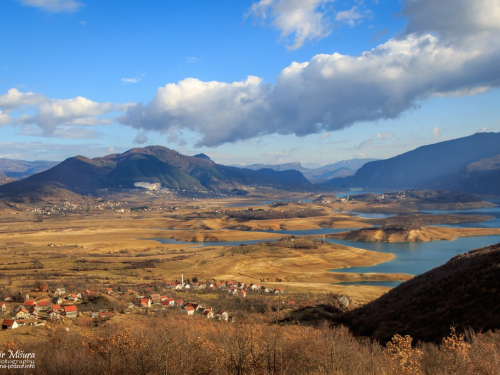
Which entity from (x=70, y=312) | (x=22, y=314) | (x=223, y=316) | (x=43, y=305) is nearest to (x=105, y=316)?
(x=70, y=312)

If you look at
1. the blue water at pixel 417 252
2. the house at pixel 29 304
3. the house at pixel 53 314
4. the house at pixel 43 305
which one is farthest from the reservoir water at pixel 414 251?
the house at pixel 29 304

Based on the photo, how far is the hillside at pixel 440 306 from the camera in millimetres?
21562

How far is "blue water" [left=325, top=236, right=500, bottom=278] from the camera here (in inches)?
2527

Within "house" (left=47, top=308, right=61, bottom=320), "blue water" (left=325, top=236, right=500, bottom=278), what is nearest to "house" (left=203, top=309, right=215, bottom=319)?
"house" (left=47, top=308, right=61, bottom=320)

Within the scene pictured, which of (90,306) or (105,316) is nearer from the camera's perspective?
(105,316)

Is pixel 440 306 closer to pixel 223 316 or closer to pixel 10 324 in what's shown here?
pixel 223 316

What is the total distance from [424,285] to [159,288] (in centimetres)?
2805

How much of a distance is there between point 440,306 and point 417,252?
57710 millimetres

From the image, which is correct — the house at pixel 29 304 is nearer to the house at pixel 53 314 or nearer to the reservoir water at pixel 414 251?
the house at pixel 53 314

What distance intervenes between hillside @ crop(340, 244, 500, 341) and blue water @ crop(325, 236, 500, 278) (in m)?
32.2

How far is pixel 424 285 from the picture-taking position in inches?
1158

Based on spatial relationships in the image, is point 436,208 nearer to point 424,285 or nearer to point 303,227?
point 303,227

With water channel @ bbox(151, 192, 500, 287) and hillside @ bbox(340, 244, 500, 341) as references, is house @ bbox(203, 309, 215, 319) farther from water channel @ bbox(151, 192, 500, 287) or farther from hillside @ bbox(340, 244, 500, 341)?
water channel @ bbox(151, 192, 500, 287)

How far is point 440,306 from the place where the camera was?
24.4 meters
